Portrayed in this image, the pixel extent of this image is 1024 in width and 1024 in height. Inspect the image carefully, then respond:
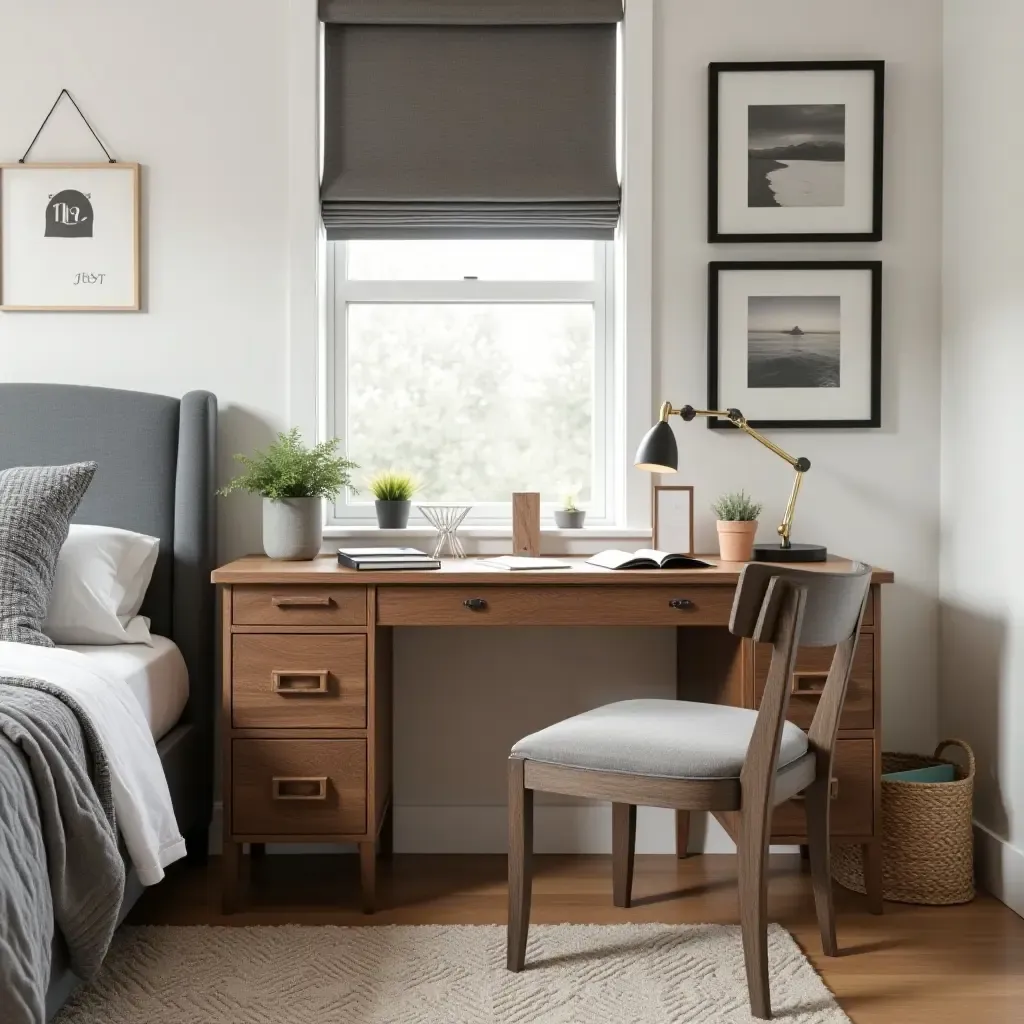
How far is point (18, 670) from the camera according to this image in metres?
1.88

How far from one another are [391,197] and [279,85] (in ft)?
1.41

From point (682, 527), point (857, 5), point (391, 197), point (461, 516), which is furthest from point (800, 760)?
point (857, 5)

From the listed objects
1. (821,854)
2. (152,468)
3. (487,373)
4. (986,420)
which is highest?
(487,373)

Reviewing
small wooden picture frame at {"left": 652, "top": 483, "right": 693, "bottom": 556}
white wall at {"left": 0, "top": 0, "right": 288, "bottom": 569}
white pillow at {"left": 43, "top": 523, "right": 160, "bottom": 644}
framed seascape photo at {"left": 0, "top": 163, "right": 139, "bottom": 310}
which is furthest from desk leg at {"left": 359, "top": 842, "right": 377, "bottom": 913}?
framed seascape photo at {"left": 0, "top": 163, "right": 139, "bottom": 310}

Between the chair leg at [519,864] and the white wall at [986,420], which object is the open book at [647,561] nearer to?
the chair leg at [519,864]

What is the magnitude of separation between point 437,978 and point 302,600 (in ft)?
2.78

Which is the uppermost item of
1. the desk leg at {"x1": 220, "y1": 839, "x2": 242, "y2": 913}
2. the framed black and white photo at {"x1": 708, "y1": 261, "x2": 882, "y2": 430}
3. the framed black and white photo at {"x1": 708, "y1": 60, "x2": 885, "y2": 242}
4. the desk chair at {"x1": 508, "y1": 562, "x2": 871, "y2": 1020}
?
the framed black and white photo at {"x1": 708, "y1": 60, "x2": 885, "y2": 242}

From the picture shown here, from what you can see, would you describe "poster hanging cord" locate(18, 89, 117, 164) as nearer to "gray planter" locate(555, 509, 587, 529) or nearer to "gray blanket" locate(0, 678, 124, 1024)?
"gray planter" locate(555, 509, 587, 529)

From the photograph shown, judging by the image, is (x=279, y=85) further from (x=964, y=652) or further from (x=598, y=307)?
(x=964, y=652)

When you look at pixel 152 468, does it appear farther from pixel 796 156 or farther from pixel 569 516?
pixel 796 156

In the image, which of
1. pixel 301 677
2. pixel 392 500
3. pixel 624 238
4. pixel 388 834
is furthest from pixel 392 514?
pixel 624 238

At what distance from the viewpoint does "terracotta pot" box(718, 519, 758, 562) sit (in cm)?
263

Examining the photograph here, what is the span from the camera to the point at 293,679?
2361 mm

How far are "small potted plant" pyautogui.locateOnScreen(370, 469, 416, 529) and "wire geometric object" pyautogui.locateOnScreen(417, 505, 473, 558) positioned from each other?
58mm
